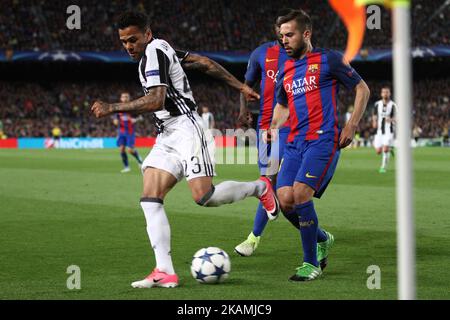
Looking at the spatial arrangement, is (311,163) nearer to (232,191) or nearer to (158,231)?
(232,191)

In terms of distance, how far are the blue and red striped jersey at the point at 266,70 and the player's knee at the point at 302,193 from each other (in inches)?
87.1

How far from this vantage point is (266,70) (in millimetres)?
8453

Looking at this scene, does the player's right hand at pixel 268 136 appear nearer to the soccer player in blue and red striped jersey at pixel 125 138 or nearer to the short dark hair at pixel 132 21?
the short dark hair at pixel 132 21

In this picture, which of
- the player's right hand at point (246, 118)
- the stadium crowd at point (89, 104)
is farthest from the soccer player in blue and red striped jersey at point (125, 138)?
the stadium crowd at point (89, 104)

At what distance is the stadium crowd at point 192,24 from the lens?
46719mm

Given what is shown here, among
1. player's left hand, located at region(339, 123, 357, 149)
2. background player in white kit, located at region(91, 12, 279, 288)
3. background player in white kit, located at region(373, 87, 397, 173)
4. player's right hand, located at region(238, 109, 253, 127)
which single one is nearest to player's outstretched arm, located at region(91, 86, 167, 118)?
background player in white kit, located at region(91, 12, 279, 288)

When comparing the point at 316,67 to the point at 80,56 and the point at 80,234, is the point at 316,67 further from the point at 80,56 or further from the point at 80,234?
the point at 80,56

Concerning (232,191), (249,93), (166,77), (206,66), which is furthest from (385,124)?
(166,77)

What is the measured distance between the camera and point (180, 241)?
881 cm

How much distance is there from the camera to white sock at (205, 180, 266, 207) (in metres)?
6.49

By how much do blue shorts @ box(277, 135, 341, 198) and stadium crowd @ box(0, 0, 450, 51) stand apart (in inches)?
1593

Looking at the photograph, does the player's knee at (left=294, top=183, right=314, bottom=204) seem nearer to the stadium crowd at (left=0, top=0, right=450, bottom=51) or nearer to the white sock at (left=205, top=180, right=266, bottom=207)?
the white sock at (left=205, top=180, right=266, bottom=207)

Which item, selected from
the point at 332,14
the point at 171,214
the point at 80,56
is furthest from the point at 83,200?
the point at 332,14

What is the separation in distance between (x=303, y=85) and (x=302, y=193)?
91 centimetres
